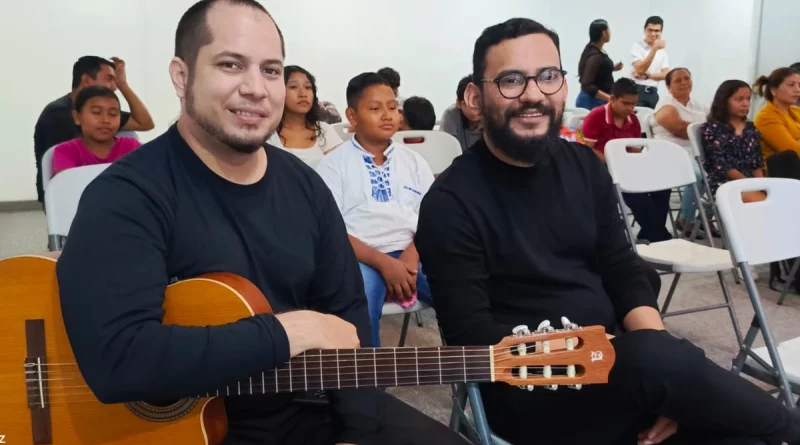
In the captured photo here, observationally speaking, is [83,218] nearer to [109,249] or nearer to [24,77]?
[109,249]

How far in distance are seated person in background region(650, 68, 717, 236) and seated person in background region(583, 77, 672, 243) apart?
15.5 inches

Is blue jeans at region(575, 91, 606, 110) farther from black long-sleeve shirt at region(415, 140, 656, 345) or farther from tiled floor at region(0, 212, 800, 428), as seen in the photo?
black long-sleeve shirt at region(415, 140, 656, 345)

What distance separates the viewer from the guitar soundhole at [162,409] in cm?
118

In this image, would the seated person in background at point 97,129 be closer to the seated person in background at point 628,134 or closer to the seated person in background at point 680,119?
the seated person in background at point 628,134

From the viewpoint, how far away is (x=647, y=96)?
7.16m

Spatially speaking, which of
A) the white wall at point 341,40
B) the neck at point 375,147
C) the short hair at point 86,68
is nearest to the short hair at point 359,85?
the neck at point 375,147

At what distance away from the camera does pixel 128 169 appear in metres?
1.20

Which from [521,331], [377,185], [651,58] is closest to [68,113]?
[377,185]

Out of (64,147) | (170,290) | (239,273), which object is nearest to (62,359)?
(170,290)

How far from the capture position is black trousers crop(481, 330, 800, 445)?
1167 millimetres

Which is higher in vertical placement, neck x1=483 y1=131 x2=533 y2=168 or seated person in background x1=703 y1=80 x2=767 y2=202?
neck x1=483 y1=131 x2=533 y2=168

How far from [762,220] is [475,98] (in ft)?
3.48

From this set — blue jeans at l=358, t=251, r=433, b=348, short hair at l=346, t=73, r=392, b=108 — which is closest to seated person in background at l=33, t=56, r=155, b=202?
short hair at l=346, t=73, r=392, b=108

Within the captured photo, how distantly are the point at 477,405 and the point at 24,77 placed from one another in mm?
6491
